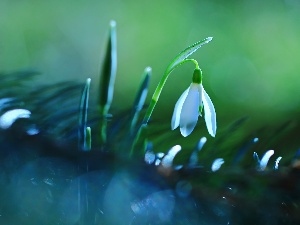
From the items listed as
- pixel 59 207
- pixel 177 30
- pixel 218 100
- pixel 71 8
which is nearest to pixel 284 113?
pixel 218 100

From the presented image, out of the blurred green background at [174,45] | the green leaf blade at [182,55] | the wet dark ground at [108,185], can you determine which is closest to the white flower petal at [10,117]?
the wet dark ground at [108,185]

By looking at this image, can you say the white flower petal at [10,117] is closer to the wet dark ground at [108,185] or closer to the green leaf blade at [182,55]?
the wet dark ground at [108,185]

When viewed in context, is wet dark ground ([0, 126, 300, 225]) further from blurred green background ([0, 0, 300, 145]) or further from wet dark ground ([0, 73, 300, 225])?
blurred green background ([0, 0, 300, 145])

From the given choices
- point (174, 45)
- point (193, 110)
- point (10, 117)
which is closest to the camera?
point (10, 117)

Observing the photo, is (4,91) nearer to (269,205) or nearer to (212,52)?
(269,205)

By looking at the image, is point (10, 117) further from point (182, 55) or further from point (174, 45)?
point (174, 45)

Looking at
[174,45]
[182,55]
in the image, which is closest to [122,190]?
[182,55]

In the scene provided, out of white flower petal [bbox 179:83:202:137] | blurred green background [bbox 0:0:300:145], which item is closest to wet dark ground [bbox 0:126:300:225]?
white flower petal [bbox 179:83:202:137]
